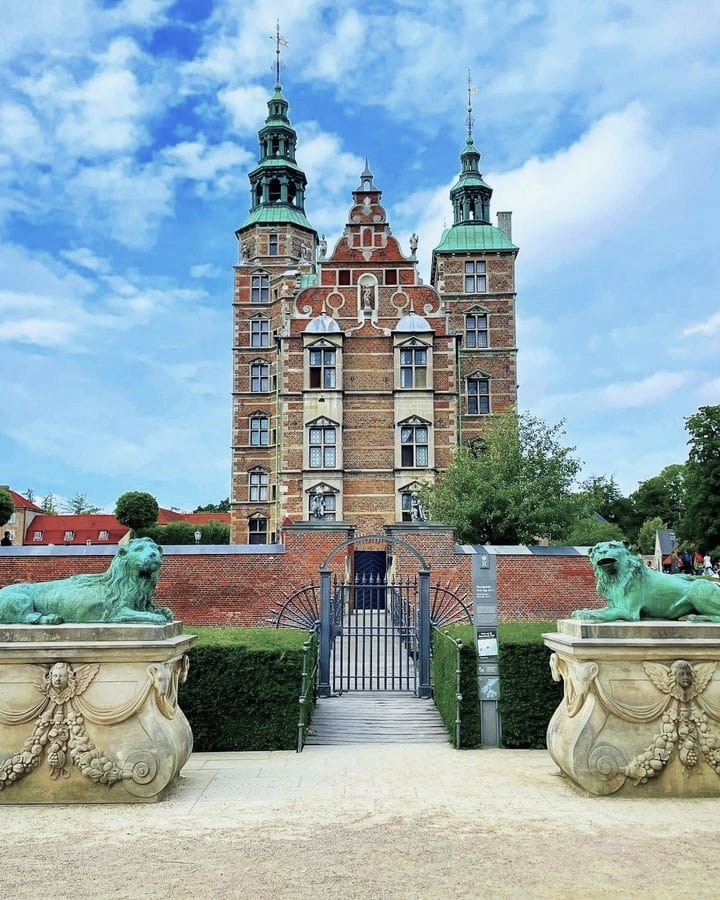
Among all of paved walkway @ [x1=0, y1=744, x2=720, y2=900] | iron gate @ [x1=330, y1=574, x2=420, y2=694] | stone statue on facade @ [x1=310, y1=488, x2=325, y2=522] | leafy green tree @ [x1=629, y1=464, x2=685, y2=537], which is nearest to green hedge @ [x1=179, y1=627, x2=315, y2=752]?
paved walkway @ [x1=0, y1=744, x2=720, y2=900]

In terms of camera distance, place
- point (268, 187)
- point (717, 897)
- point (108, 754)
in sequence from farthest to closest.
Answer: point (268, 187) < point (108, 754) < point (717, 897)

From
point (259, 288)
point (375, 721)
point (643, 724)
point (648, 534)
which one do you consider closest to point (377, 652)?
point (375, 721)

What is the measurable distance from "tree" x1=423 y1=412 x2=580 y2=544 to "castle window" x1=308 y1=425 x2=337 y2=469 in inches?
257

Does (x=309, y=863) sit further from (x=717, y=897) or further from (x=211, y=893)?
(x=717, y=897)

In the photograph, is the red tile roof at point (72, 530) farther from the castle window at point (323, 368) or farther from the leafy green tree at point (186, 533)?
the castle window at point (323, 368)

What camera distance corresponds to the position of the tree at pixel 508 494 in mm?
23516

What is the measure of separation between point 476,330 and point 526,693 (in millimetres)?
30902

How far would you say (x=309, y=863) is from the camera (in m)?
5.06

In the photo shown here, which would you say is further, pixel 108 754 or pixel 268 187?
pixel 268 187

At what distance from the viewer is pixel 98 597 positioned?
22.6 feet

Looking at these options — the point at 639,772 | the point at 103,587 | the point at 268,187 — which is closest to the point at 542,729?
the point at 639,772

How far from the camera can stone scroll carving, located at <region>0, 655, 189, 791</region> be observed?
6371 mm

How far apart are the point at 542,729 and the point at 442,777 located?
1.99m

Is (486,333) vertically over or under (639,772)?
over
